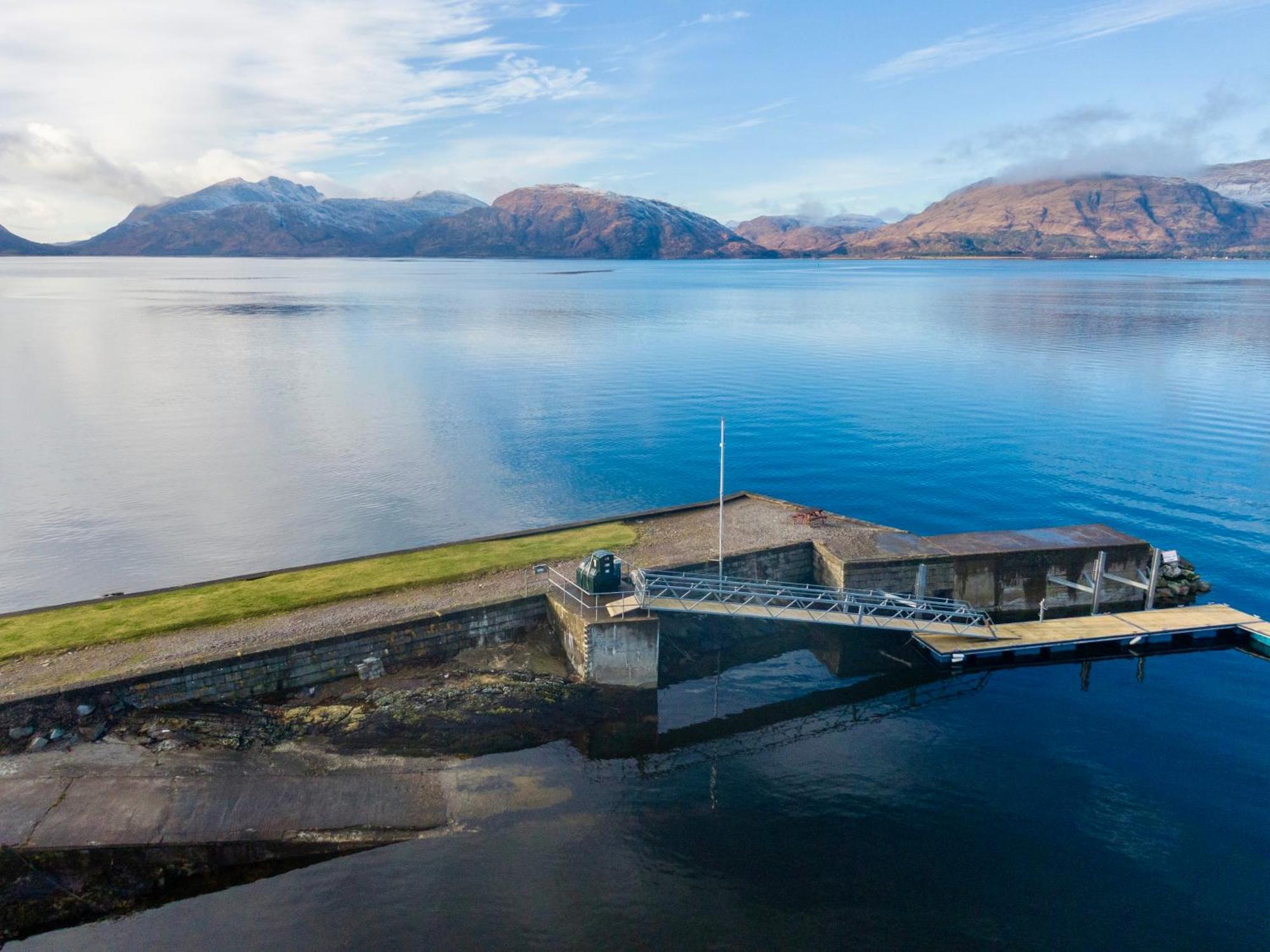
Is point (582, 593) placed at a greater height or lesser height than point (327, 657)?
greater

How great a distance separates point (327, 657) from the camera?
1142 inches

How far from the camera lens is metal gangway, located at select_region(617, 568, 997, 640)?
31.8 meters

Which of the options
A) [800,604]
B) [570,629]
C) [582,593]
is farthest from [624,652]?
[800,604]

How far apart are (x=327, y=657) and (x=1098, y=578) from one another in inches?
1406

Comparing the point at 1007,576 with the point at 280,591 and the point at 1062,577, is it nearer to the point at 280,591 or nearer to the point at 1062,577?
the point at 1062,577

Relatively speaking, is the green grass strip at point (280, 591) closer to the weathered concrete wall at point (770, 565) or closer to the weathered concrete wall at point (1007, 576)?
the weathered concrete wall at point (770, 565)

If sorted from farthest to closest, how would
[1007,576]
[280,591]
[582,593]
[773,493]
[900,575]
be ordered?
[773,493] → [1007,576] → [900,575] → [280,591] → [582,593]

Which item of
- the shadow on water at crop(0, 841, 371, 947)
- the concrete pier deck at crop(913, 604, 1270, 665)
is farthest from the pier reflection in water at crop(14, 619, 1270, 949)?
the concrete pier deck at crop(913, 604, 1270, 665)

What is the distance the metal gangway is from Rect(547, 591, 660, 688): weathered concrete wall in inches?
30.9

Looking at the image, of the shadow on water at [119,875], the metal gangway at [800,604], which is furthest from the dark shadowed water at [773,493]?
the metal gangway at [800,604]

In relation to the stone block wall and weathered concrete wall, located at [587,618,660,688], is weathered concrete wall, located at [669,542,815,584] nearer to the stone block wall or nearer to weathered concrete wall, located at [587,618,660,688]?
weathered concrete wall, located at [587,618,660,688]

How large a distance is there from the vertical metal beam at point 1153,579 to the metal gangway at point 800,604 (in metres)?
8.68

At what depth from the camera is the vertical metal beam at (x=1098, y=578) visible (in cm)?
3788

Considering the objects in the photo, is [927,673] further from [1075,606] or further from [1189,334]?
[1189,334]
